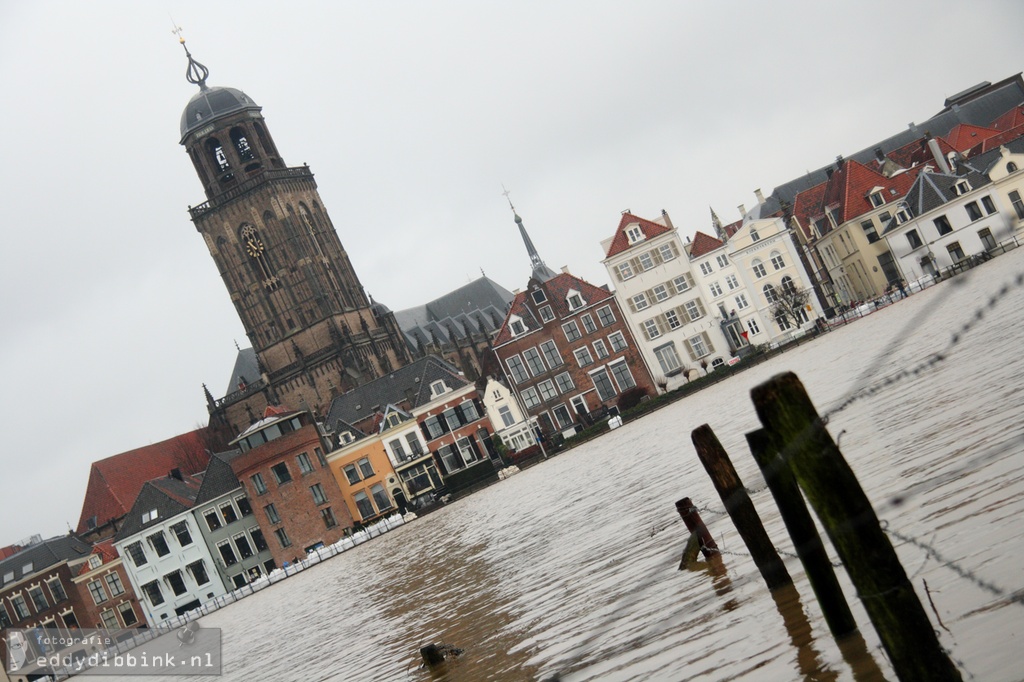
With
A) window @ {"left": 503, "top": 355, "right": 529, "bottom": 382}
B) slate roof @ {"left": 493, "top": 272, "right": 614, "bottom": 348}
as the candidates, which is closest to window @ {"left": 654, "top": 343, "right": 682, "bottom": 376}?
slate roof @ {"left": 493, "top": 272, "right": 614, "bottom": 348}

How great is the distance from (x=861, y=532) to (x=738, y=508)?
150 inches

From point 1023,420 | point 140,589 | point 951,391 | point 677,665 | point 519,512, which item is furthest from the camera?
point 140,589

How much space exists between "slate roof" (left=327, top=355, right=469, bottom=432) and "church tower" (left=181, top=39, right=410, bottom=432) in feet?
33.2

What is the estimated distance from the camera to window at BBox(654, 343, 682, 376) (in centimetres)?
7331

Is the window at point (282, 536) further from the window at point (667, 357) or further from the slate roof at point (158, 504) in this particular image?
the window at point (667, 357)

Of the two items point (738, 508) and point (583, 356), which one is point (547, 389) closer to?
point (583, 356)

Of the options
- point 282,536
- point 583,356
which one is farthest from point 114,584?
point 583,356

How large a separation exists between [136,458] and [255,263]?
20.1m

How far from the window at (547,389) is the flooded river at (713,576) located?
139 ft

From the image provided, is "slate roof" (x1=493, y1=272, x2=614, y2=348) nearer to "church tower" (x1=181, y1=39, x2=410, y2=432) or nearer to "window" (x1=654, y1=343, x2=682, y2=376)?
"window" (x1=654, y1=343, x2=682, y2=376)

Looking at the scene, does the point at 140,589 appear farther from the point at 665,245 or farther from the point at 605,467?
the point at 605,467

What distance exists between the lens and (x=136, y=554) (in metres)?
81.2

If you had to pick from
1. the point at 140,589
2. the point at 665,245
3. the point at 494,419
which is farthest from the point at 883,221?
the point at 140,589

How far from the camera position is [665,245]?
2916 inches
